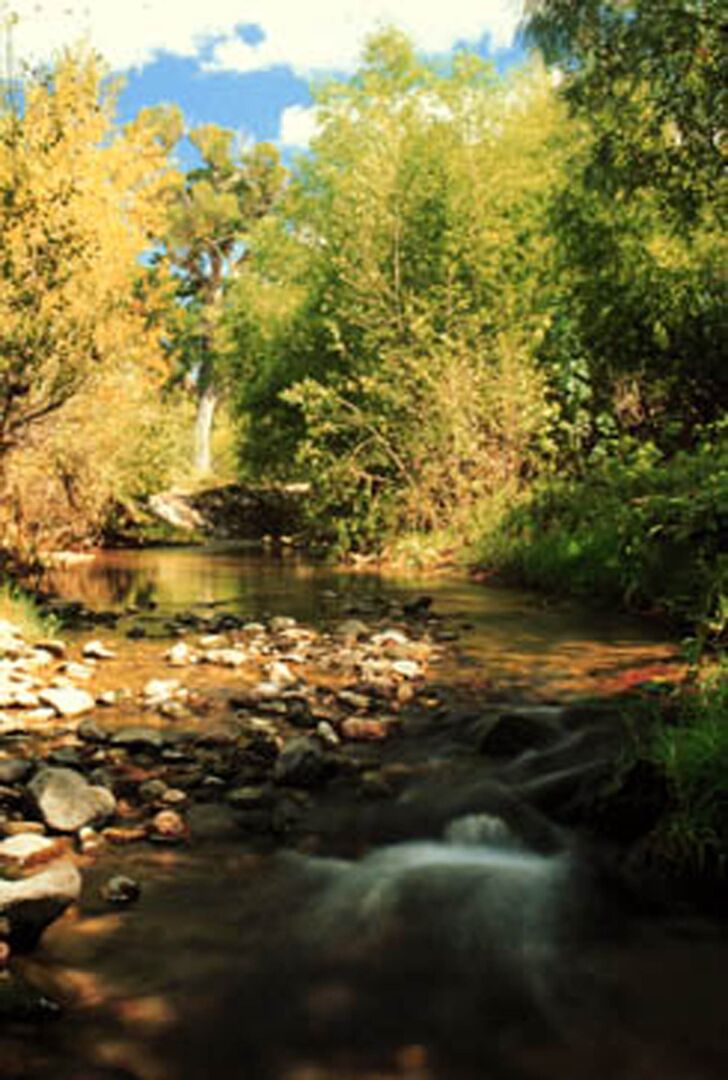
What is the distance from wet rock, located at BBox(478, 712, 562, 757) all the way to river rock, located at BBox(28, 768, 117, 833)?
2013 millimetres

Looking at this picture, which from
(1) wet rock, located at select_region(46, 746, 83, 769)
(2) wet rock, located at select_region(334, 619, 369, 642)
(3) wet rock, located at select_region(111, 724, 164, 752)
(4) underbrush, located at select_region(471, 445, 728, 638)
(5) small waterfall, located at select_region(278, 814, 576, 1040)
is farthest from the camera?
(2) wet rock, located at select_region(334, 619, 369, 642)

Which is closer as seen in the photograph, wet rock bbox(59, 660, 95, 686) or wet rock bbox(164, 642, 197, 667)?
wet rock bbox(59, 660, 95, 686)

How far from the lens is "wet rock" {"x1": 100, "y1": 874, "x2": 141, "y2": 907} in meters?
3.42

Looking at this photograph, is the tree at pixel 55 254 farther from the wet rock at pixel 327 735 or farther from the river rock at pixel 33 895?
the river rock at pixel 33 895

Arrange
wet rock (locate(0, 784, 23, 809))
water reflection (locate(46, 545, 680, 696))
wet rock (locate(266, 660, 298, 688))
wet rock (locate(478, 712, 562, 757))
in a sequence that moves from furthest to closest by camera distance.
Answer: water reflection (locate(46, 545, 680, 696)) < wet rock (locate(266, 660, 298, 688)) < wet rock (locate(478, 712, 562, 757)) < wet rock (locate(0, 784, 23, 809))

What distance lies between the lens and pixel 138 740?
512 centimetres

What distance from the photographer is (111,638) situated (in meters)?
8.67

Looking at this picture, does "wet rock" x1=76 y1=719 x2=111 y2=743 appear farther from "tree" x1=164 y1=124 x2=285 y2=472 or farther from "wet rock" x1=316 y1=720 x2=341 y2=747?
"tree" x1=164 y1=124 x2=285 y2=472

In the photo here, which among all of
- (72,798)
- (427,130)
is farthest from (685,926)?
(427,130)

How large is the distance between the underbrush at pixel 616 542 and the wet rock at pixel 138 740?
3037 mm

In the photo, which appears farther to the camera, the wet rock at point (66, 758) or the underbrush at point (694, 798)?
the wet rock at point (66, 758)

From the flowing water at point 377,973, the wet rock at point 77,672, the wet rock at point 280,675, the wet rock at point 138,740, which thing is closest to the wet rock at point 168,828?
the flowing water at point 377,973

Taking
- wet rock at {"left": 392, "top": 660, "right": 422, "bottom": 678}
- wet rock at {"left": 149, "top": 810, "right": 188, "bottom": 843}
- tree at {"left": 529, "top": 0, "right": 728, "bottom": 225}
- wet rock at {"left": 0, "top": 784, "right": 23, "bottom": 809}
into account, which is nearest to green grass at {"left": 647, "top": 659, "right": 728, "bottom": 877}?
wet rock at {"left": 149, "top": 810, "right": 188, "bottom": 843}

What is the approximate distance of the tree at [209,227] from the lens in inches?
1528
